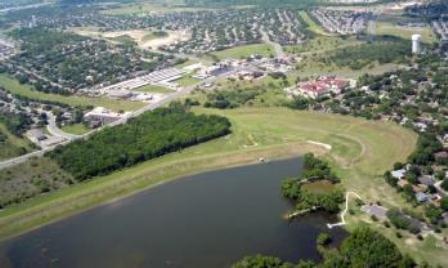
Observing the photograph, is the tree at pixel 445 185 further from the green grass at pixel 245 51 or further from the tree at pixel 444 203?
the green grass at pixel 245 51

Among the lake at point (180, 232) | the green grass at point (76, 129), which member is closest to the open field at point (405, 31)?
the green grass at point (76, 129)

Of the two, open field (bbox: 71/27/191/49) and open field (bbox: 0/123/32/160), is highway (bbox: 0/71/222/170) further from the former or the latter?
open field (bbox: 71/27/191/49)

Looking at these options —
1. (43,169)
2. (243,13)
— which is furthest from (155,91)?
(243,13)

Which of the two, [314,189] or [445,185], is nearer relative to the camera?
[445,185]

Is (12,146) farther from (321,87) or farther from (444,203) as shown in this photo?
(444,203)

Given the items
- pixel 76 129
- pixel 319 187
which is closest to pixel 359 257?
pixel 319 187

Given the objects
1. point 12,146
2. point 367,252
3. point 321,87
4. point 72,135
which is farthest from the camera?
point 321,87
